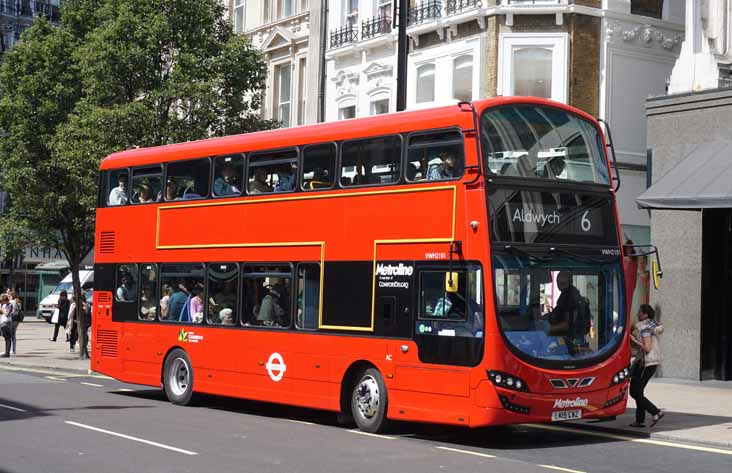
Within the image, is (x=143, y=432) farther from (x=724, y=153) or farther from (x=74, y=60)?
(x=74, y=60)

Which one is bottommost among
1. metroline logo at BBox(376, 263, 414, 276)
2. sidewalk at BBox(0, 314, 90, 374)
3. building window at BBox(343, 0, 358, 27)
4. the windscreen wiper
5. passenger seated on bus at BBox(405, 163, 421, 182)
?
sidewalk at BBox(0, 314, 90, 374)

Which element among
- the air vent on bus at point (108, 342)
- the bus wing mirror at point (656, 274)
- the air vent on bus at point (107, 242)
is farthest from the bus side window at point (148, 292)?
the bus wing mirror at point (656, 274)

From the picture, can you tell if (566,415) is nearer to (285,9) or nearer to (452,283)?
(452,283)

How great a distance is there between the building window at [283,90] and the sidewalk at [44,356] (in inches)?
410

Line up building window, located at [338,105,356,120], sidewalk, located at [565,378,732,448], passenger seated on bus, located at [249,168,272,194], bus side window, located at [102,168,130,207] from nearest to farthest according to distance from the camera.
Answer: sidewalk, located at [565,378,732,448]
passenger seated on bus, located at [249,168,272,194]
bus side window, located at [102,168,130,207]
building window, located at [338,105,356,120]

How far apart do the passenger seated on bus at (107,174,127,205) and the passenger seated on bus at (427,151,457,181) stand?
26.2ft

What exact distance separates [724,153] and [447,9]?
10650 mm

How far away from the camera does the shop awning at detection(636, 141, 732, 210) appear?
20953 mm

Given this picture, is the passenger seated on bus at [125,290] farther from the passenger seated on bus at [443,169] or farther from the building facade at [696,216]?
the building facade at [696,216]

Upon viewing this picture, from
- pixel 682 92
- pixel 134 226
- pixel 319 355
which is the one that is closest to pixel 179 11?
pixel 134 226

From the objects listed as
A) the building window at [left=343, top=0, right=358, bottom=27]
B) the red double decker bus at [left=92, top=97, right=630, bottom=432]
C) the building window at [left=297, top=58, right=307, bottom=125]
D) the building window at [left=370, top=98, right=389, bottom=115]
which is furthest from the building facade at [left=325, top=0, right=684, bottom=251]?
the red double decker bus at [left=92, top=97, right=630, bottom=432]

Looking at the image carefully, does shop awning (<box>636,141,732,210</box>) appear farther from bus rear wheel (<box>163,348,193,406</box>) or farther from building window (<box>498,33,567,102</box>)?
bus rear wheel (<box>163,348,193,406</box>)

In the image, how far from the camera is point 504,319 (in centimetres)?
1350

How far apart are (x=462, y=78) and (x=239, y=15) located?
14297 mm
